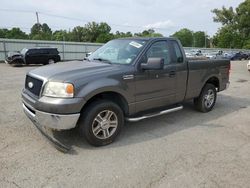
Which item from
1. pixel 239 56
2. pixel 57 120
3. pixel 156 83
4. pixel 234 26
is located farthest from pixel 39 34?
pixel 57 120

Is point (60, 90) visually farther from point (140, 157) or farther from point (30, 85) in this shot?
point (140, 157)

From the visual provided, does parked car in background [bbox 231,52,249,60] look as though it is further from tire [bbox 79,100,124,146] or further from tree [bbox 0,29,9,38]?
tree [bbox 0,29,9,38]

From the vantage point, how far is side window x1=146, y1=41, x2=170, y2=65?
500 cm

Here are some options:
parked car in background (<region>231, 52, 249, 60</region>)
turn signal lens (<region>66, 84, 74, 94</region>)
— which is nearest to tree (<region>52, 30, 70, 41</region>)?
parked car in background (<region>231, 52, 249, 60</region>)

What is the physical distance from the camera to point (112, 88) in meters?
4.28

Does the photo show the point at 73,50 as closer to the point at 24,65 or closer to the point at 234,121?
the point at 24,65

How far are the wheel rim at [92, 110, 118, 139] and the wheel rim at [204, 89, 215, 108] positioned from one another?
2967 millimetres

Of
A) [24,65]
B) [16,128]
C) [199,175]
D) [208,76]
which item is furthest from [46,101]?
[24,65]

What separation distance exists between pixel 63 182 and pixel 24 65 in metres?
21.3

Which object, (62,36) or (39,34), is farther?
(62,36)

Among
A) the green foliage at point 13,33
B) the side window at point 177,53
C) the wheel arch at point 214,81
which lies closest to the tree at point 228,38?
the green foliage at point 13,33

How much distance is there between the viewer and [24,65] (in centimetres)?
2264

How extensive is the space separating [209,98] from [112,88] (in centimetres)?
328

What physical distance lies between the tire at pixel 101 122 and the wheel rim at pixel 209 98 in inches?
112
